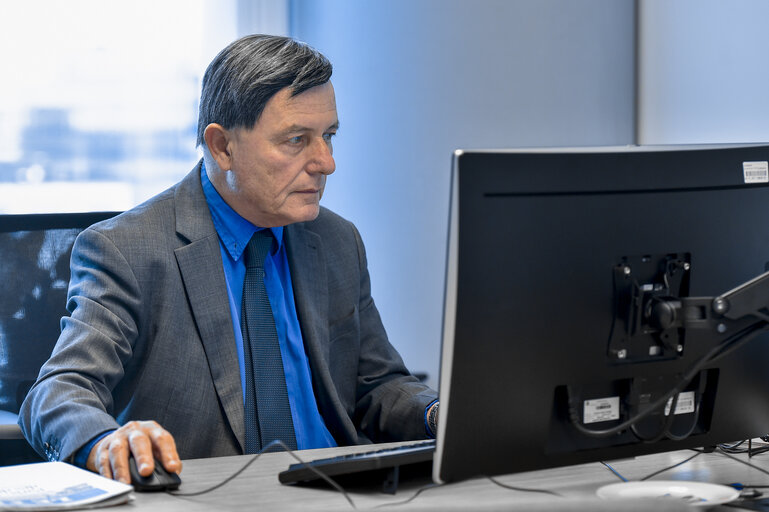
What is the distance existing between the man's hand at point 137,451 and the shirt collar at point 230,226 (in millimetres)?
522

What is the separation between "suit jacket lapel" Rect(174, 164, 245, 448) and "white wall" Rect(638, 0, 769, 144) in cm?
158

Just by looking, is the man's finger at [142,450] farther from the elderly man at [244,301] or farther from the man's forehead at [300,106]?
the man's forehead at [300,106]

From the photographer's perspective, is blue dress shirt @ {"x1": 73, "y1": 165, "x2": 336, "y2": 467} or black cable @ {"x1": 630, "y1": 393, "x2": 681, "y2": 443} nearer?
black cable @ {"x1": 630, "y1": 393, "x2": 681, "y2": 443}

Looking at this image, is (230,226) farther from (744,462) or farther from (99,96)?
(99,96)

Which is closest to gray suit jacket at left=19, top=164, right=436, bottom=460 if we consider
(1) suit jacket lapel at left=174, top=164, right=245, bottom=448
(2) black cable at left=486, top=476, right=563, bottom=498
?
(1) suit jacket lapel at left=174, top=164, right=245, bottom=448

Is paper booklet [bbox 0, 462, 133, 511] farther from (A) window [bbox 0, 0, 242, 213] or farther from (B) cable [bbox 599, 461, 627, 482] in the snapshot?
(A) window [bbox 0, 0, 242, 213]

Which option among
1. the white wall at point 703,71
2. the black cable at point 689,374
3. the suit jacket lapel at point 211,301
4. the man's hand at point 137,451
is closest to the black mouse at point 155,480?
the man's hand at point 137,451

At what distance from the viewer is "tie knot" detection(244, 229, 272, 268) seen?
5.54ft

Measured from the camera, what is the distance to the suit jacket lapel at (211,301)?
61.5 inches

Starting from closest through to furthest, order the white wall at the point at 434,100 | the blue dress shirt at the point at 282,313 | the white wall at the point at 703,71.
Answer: the blue dress shirt at the point at 282,313
the white wall at the point at 703,71
the white wall at the point at 434,100

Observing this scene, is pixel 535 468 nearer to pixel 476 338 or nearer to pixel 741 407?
pixel 476 338

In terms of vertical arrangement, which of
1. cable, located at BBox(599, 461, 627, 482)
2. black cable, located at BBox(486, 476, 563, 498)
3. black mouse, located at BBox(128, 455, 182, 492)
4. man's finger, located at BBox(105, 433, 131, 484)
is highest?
man's finger, located at BBox(105, 433, 131, 484)

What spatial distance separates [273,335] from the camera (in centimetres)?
167

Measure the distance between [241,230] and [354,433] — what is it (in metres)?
0.42
